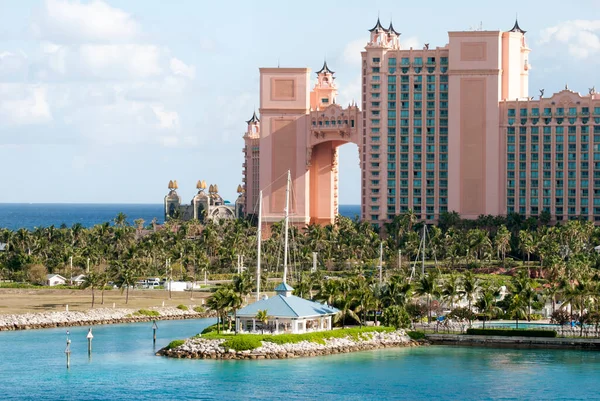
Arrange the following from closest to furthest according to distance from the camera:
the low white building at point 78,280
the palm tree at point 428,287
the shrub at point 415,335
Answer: the shrub at point 415,335 → the palm tree at point 428,287 → the low white building at point 78,280

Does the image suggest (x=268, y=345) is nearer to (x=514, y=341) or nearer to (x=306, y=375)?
(x=306, y=375)

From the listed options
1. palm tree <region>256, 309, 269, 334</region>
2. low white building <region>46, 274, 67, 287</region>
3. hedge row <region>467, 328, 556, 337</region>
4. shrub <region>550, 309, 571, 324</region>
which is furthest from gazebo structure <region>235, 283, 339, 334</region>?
low white building <region>46, 274, 67, 287</region>

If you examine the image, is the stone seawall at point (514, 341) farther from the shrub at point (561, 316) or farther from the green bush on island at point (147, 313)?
the green bush on island at point (147, 313)

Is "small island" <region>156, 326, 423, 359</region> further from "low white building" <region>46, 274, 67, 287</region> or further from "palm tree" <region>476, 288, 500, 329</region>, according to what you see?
"low white building" <region>46, 274, 67, 287</region>

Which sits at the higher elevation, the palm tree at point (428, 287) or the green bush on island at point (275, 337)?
the palm tree at point (428, 287)

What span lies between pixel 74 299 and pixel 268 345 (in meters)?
50.6

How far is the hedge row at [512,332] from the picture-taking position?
116m

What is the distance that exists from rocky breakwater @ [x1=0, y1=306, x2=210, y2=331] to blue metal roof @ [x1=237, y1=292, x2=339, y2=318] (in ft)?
94.8

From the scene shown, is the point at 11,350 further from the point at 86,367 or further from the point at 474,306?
the point at 474,306

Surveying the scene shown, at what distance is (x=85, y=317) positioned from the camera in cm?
13675

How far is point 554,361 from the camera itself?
110 meters

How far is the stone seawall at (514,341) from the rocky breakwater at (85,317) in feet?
112

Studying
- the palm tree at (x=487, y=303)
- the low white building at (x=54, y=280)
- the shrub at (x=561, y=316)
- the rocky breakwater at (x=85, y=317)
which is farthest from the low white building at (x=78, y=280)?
the shrub at (x=561, y=316)

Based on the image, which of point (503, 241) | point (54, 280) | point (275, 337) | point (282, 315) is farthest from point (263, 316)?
point (503, 241)
